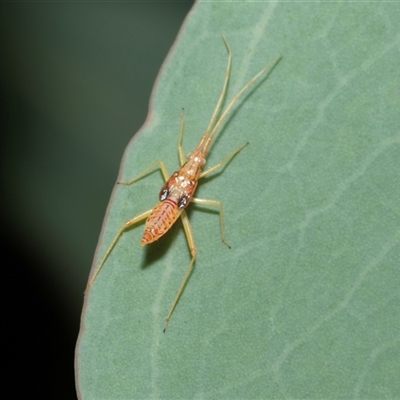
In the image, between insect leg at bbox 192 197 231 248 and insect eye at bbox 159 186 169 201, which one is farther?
insect eye at bbox 159 186 169 201

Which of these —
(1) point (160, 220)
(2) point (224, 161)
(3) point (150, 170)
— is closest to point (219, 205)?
(2) point (224, 161)

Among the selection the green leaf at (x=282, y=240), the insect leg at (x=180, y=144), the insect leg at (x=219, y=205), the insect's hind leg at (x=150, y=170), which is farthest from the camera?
the insect leg at (x=219, y=205)

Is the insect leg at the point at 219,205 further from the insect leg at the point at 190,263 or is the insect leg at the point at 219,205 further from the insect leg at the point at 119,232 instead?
the insect leg at the point at 119,232

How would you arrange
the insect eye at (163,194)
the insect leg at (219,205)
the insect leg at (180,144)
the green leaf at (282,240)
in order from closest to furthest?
the green leaf at (282,240) → the insect leg at (180,144) → the insect leg at (219,205) → the insect eye at (163,194)

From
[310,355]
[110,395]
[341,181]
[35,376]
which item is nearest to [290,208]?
[341,181]

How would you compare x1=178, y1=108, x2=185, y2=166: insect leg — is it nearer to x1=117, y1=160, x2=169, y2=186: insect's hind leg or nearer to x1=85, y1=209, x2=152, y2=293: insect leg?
x1=117, y1=160, x2=169, y2=186: insect's hind leg

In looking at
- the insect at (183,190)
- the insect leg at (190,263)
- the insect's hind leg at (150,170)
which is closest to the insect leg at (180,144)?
the insect at (183,190)

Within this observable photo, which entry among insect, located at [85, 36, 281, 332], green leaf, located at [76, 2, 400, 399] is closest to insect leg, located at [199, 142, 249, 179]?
insect, located at [85, 36, 281, 332]

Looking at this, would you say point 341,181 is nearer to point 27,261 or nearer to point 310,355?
point 310,355
